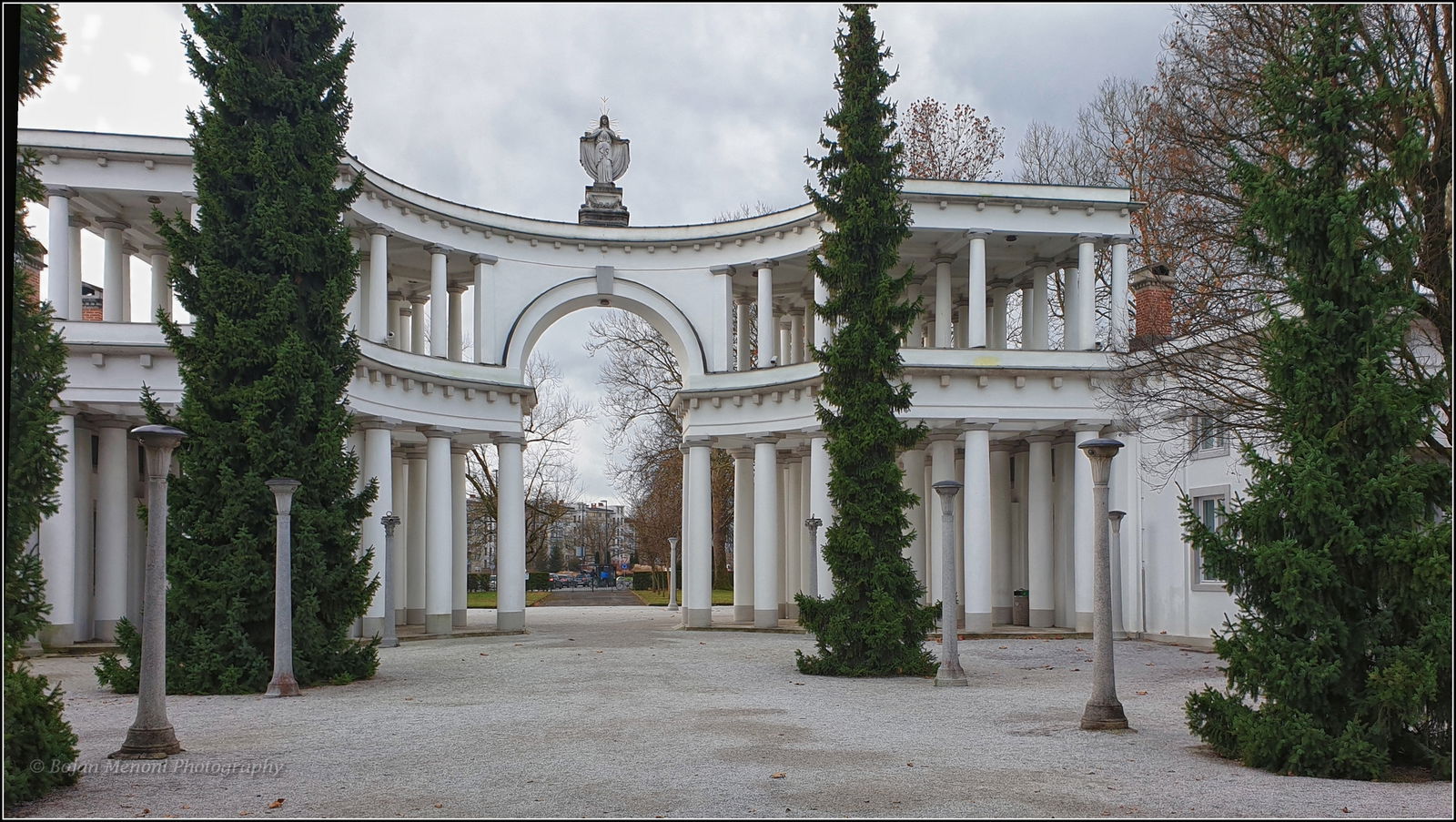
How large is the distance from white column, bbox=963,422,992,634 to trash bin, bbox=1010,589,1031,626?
5.01 metres

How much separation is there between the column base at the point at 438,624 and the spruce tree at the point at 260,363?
455 inches

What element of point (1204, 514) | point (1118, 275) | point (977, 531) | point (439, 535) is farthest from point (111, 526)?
point (1204, 514)

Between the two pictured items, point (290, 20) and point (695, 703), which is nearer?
point (695, 703)

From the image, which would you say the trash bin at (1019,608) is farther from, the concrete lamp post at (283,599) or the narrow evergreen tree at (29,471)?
the narrow evergreen tree at (29,471)

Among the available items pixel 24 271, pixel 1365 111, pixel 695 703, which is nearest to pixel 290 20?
pixel 24 271

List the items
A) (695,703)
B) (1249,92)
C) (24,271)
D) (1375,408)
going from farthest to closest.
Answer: (695,703), (1249,92), (1375,408), (24,271)

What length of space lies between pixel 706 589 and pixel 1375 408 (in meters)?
24.4

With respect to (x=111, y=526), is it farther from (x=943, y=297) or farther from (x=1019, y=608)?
(x=1019, y=608)

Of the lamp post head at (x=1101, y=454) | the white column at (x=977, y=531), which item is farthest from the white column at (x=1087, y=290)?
the lamp post head at (x=1101, y=454)

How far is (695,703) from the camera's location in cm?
1602

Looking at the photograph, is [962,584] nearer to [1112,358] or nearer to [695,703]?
[1112,358]

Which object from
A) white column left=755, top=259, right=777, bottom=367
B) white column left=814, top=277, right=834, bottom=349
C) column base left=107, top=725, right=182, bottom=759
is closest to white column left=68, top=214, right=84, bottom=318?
white column left=755, top=259, right=777, bottom=367

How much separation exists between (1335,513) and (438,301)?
24536mm

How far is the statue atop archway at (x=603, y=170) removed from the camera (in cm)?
3553
